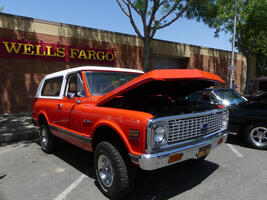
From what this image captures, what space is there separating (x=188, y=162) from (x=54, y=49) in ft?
32.4

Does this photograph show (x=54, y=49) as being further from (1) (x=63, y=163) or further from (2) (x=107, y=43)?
(1) (x=63, y=163)

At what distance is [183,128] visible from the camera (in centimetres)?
269

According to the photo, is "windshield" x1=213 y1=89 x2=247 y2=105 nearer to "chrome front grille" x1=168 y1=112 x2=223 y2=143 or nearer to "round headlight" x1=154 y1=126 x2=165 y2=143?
"chrome front grille" x1=168 y1=112 x2=223 y2=143

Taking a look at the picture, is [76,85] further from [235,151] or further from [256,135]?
[256,135]

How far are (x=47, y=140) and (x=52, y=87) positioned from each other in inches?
48.6

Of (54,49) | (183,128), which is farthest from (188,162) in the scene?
(54,49)

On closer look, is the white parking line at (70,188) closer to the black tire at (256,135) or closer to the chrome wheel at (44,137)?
the chrome wheel at (44,137)

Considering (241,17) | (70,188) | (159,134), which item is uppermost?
(241,17)

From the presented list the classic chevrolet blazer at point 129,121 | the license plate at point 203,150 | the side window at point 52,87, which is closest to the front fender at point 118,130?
the classic chevrolet blazer at point 129,121

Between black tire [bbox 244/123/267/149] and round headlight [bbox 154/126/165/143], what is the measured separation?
3.64 metres

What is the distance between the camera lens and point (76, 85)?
3.75m

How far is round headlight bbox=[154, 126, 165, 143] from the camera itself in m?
2.41

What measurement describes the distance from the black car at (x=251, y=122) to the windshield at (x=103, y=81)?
3172 millimetres

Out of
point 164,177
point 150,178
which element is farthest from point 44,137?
point 164,177
